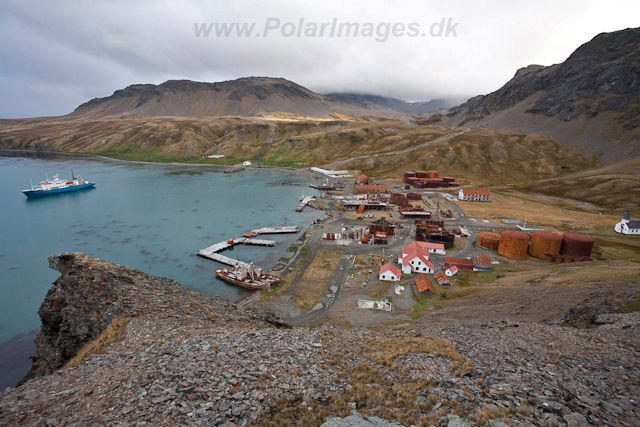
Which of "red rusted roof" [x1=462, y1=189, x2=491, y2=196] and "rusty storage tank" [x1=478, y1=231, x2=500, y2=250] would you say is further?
"red rusted roof" [x1=462, y1=189, x2=491, y2=196]

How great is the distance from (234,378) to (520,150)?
157 m

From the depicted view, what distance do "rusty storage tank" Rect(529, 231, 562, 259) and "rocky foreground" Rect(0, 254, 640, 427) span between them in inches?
1295

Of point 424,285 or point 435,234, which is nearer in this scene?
point 424,285

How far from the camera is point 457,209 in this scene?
7631cm

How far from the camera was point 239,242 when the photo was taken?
56.1 m

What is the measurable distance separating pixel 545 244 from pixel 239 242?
52335mm

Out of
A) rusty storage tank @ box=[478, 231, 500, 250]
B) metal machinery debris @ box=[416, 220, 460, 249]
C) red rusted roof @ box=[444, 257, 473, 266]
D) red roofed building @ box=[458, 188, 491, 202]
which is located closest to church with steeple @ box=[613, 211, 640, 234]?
rusty storage tank @ box=[478, 231, 500, 250]

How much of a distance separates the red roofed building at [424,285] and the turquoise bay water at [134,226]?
2347cm

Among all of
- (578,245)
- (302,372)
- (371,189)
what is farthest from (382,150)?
(302,372)

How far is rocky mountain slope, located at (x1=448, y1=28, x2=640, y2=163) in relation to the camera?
129 metres

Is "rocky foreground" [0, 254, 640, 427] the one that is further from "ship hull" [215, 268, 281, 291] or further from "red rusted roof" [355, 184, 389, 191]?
"red rusted roof" [355, 184, 389, 191]

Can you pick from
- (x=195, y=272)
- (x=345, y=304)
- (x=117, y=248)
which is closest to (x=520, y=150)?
(x=345, y=304)

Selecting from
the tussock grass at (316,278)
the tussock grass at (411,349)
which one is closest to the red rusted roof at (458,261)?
the tussock grass at (316,278)

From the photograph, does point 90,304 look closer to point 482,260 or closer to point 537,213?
point 482,260
